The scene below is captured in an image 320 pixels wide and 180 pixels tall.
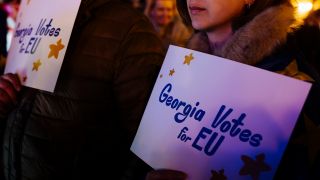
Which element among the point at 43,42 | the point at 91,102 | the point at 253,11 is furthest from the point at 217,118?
the point at 43,42

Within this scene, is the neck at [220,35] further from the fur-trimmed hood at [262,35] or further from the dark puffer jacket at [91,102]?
the dark puffer jacket at [91,102]

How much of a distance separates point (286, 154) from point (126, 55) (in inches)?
32.1

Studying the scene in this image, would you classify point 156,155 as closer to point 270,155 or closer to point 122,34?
point 270,155

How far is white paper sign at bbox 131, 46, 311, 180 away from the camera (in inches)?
41.2

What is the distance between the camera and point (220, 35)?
1.49 m

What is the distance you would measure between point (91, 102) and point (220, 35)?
25.5 inches

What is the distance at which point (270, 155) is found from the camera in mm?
1044

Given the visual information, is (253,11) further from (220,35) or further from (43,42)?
(43,42)

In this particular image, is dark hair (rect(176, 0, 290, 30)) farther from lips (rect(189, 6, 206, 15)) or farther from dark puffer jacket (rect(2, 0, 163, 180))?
dark puffer jacket (rect(2, 0, 163, 180))

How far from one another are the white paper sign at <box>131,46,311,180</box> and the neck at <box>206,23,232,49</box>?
0.67ft

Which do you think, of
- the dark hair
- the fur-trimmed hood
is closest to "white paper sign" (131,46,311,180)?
the fur-trimmed hood

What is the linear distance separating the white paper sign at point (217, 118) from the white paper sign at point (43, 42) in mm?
491

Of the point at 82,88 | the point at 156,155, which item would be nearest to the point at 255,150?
the point at 156,155

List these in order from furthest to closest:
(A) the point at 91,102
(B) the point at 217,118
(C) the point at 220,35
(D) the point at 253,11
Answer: (A) the point at 91,102, (C) the point at 220,35, (D) the point at 253,11, (B) the point at 217,118
